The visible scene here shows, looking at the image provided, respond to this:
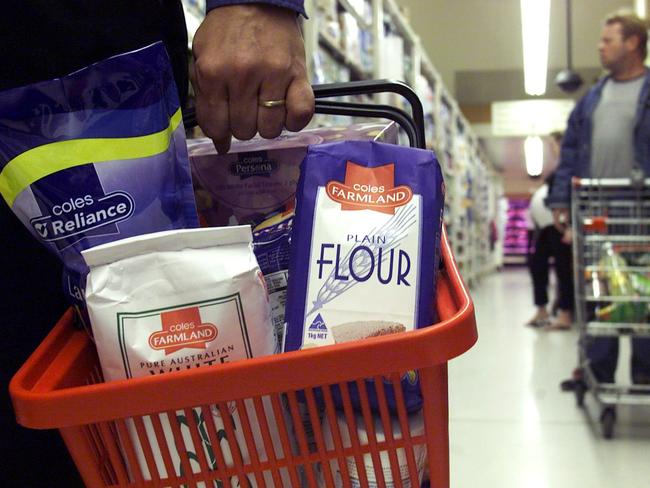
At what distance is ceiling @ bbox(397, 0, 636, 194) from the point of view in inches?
356

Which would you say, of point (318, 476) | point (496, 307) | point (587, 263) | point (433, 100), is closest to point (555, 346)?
point (587, 263)

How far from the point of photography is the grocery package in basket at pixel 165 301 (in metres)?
0.62

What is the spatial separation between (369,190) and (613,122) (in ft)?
8.72

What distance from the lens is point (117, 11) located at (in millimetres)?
842

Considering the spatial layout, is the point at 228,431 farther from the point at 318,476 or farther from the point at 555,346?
the point at 555,346

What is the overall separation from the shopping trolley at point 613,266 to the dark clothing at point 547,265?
277 cm

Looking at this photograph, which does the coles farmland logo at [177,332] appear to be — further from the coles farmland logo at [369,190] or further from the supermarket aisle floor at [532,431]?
the supermarket aisle floor at [532,431]

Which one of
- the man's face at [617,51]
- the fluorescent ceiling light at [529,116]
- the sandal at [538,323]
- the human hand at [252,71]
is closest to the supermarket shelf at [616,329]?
the man's face at [617,51]

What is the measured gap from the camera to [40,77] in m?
0.83

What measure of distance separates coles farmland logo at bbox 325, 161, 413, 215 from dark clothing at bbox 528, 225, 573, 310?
497 cm

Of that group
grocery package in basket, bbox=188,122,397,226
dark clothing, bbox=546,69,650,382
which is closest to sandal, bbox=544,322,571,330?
dark clothing, bbox=546,69,650,382

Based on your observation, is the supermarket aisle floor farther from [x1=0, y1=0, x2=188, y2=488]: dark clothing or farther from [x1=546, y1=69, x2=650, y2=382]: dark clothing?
[x1=0, y1=0, x2=188, y2=488]: dark clothing

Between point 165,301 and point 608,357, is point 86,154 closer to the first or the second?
point 165,301

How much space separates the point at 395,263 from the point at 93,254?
0.91 feet
